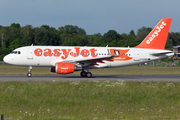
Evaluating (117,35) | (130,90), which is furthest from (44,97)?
(117,35)

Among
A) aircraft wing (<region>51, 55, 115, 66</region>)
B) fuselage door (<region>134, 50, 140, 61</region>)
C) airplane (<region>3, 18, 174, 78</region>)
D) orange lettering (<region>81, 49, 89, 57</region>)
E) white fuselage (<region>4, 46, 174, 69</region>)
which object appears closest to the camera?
aircraft wing (<region>51, 55, 115, 66</region>)

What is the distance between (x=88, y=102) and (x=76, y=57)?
622 inches

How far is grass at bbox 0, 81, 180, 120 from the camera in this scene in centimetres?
1128

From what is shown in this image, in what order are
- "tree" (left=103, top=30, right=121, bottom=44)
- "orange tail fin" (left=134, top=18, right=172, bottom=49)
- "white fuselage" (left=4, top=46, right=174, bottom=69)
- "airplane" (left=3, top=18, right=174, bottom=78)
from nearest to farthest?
"airplane" (left=3, top=18, right=174, bottom=78)
"white fuselage" (left=4, top=46, right=174, bottom=69)
"orange tail fin" (left=134, top=18, right=172, bottom=49)
"tree" (left=103, top=30, right=121, bottom=44)

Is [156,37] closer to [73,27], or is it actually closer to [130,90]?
[130,90]

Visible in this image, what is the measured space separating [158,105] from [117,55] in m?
16.9

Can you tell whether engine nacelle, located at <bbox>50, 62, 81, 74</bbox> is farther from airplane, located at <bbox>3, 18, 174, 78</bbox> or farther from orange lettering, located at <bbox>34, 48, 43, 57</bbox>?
orange lettering, located at <bbox>34, 48, 43, 57</bbox>

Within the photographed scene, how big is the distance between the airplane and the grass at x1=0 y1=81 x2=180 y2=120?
939 centimetres

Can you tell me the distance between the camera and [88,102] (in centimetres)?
1410

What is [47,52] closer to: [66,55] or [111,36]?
[66,55]

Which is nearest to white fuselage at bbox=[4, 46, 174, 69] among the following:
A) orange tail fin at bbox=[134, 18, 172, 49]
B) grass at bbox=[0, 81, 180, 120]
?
orange tail fin at bbox=[134, 18, 172, 49]

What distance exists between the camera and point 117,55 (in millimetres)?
30375

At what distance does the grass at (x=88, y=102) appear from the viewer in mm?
11280

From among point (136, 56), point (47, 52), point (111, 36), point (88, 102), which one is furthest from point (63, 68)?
point (111, 36)
